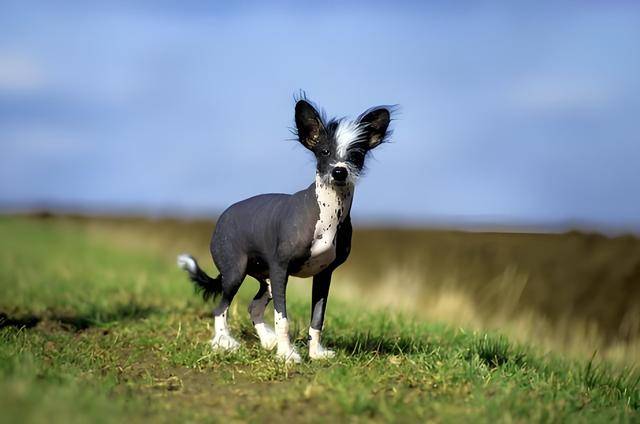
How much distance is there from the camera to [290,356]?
6961mm

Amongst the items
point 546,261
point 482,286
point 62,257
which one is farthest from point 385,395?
point 62,257

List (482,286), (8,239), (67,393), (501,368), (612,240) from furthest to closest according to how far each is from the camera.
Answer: (8,239) → (612,240) → (482,286) → (501,368) → (67,393)

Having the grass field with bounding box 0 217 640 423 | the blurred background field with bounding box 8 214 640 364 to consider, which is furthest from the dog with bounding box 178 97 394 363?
the blurred background field with bounding box 8 214 640 364

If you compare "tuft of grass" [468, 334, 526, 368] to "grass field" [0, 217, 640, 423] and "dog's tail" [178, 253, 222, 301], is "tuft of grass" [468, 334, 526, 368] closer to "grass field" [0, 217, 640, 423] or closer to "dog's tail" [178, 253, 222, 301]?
"grass field" [0, 217, 640, 423]

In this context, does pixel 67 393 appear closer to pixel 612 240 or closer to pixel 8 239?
pixel 612 240

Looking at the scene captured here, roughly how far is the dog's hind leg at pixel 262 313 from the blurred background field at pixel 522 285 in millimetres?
3272

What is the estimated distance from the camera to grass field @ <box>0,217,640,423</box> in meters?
5.68

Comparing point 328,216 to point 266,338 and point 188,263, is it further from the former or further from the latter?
point 188,263

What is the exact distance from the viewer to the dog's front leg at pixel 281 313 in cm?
684

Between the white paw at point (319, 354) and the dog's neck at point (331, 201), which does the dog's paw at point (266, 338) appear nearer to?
the white paw at point (319, 354)

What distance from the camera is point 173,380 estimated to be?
265 inches

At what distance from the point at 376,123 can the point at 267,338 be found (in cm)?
227

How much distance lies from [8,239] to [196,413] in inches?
897

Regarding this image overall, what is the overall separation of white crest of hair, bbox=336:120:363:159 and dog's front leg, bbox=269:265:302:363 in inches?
43.9
